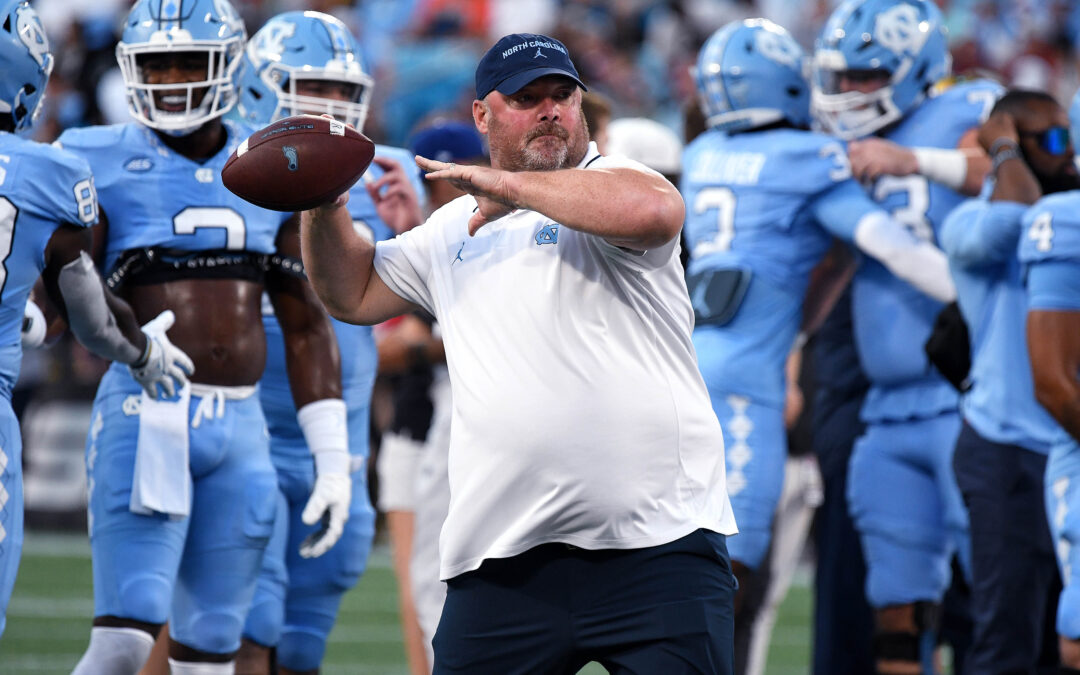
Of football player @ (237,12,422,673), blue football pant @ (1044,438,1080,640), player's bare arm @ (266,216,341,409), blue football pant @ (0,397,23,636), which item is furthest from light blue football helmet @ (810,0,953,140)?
blue football pant @ (0,397,23,636)

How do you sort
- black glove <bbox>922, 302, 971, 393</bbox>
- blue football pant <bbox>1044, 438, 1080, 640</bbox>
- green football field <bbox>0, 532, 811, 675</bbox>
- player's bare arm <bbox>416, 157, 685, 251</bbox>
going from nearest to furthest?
player's bare arm <bbox>416, 157, 685, 251</bbox> → blue football pant <bbox>1044, 438, 1080, 640</bbox> → black glove <bbox>922, 302, 971, 393</bbox> → green football field <bbox>0, 532, 811, 675</bbox>

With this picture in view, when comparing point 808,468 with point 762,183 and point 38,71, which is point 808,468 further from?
point 38,71

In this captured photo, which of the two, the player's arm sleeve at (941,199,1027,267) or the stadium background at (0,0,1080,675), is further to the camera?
the stadium background at (0,0,1080,675)

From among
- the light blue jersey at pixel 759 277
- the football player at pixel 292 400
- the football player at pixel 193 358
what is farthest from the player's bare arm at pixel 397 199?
the light blue jersey at pixel 759 277

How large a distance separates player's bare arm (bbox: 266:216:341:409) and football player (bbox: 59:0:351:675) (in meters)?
0.01

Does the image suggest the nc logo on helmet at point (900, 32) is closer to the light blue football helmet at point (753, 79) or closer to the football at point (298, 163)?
the light blue football helmet at point (753, 79)

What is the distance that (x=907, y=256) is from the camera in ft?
16.2

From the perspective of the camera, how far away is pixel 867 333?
5270 mm

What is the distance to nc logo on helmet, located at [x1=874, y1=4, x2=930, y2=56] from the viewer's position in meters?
5.39

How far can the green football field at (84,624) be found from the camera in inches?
275

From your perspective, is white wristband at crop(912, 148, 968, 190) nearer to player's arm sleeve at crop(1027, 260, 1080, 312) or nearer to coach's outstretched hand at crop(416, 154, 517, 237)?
player's arm sleeve at crop(1027, 260, 1080, 312)

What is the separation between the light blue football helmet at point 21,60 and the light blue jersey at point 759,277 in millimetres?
2418

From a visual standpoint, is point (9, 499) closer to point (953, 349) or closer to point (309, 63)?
point (309, 63)

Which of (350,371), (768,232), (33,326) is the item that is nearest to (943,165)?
(768,232)
